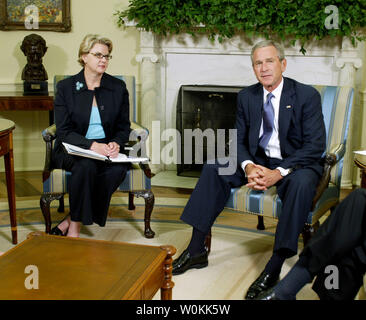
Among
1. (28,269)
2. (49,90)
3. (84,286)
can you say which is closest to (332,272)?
(84,286)

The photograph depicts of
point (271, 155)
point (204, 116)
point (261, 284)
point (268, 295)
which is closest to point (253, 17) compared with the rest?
point (204, 116)

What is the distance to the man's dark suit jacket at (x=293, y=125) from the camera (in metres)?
2.84

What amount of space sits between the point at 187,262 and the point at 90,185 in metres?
0.73

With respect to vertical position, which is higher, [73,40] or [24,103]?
[73,40]

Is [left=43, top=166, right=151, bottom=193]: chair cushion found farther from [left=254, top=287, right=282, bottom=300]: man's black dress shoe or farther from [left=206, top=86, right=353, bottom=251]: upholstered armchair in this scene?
[left=254, top=287, right=282, bottom=300]: man's black dress shoe

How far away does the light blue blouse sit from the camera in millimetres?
3352

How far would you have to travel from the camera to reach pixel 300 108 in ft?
9.50

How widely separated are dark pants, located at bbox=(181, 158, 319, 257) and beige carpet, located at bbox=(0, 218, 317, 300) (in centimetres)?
26

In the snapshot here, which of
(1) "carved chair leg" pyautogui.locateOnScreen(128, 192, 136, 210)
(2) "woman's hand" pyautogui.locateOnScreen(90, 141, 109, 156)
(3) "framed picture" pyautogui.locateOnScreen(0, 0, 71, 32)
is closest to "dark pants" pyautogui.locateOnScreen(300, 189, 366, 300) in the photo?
(2) "woman's hand" pyautogui.locateOnScreen(90, 141, 109, 156)

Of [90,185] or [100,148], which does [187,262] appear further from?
[100,148]

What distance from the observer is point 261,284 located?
8.48 ft

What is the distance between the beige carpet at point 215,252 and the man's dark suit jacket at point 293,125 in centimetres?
58

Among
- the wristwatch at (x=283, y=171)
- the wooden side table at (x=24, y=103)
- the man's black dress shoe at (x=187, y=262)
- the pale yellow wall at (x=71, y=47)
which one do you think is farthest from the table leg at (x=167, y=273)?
the pale yellow wall at (x=71, y=47)
